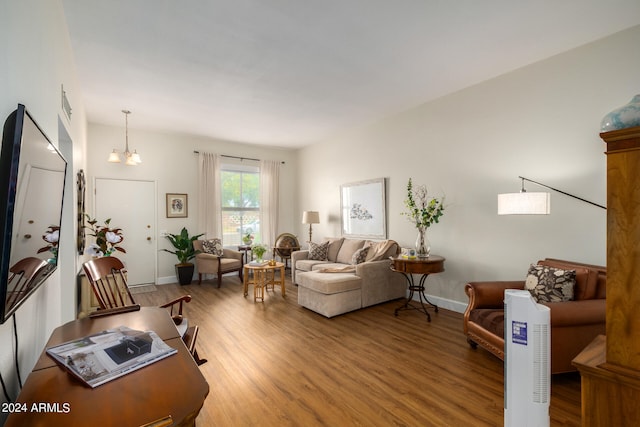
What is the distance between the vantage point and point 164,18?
2479 millimetres

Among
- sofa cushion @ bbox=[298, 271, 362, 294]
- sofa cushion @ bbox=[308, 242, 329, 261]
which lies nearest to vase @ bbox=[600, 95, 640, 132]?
sofa cushion @ bbox=[298, 271, 362, 294]

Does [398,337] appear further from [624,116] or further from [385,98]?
[385,98]

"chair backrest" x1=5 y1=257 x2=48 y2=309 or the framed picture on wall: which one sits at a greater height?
the framed picture on wall

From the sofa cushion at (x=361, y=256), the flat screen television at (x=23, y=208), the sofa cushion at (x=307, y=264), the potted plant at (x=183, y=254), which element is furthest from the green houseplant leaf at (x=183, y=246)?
the flat screen television at (x=23, y=208)

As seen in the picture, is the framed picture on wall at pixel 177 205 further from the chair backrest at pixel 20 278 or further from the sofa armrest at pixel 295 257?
the chair backrest at pixel 20 278

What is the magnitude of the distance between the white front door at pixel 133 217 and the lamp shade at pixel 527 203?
5.79 meters

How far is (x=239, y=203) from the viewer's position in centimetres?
681

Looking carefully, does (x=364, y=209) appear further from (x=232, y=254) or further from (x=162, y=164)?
(x=162, y=164)

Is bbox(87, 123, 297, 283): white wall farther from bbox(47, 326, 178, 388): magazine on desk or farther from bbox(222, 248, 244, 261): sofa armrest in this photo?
bbox(47, 326, 178, 388): magazine on desk

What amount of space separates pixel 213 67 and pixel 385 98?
2282 millimetres

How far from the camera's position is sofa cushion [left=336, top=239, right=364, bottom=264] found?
211 inches

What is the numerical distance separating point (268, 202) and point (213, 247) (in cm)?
168

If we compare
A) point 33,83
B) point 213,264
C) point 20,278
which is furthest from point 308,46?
point 213,264

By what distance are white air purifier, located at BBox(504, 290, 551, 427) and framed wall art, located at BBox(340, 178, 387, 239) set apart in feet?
13.3
